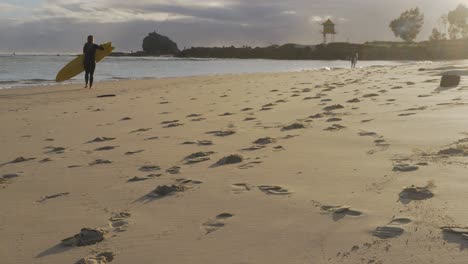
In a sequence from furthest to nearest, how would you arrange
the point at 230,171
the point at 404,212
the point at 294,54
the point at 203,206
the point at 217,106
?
the point at 294,54, the point at 217,106, the point at 230,171, the point at 203,206, the point at 404,212

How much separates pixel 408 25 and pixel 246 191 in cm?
12013

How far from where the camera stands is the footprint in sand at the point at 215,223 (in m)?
2.34

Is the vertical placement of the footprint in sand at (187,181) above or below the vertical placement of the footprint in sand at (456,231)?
below

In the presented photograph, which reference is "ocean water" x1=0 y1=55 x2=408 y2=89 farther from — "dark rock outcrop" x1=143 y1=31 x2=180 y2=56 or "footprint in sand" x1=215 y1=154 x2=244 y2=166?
"dark rock outcrop" x1=143 y1=31 x2=180 y2=56

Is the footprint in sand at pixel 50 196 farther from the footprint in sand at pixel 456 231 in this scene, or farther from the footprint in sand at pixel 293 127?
the footprint in sand at pixel 293 127

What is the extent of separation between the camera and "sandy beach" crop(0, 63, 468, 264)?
207 cm

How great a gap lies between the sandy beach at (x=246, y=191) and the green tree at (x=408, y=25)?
116 m

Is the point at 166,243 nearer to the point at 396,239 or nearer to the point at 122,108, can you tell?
the point at 396,239

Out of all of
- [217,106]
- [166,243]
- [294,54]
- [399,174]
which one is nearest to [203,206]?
[166,243]

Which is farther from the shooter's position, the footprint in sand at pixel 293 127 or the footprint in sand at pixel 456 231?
the footprint in sand at pixel 293 127

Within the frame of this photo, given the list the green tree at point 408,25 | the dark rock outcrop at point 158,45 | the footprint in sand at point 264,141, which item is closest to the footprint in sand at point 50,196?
the footprint in sand at point 264,141

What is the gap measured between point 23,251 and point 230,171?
164cm

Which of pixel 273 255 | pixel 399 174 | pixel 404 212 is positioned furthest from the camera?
pixel 399 174

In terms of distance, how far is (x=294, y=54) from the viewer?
120938mm
